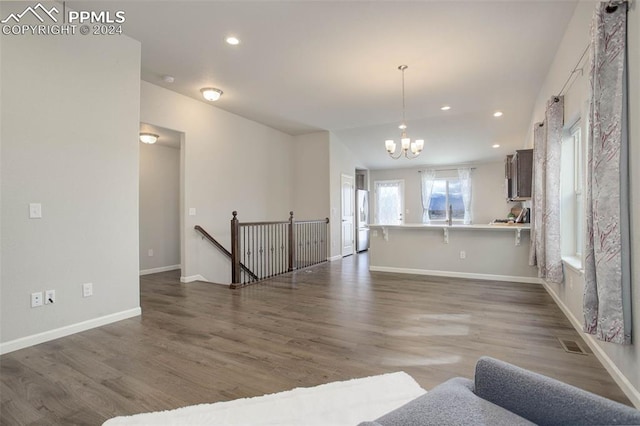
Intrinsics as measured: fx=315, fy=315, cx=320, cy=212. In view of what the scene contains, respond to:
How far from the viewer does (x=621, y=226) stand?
183 centimetres

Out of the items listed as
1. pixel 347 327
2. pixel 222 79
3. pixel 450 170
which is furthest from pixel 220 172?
pixel 450 170

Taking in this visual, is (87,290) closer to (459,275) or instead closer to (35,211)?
(35,211)

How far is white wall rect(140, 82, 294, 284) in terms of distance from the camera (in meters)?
4.99

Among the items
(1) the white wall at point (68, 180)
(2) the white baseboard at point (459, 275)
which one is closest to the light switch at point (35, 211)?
(1) the white wall at point (68, 180)

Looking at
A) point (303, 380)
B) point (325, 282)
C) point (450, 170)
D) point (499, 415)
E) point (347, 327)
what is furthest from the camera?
point (450, 170)

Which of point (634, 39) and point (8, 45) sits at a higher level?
point (8, 45)

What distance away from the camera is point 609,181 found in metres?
1.87

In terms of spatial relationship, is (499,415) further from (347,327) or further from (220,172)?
(220,172)

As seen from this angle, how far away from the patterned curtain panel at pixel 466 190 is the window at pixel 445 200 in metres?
0.10

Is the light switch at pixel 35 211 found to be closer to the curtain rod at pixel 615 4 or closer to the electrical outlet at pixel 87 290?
the electrical outlet at pixel 87 290

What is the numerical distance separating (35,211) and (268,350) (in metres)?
2.34

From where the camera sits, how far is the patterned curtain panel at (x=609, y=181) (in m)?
1.83

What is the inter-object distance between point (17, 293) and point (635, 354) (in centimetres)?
441

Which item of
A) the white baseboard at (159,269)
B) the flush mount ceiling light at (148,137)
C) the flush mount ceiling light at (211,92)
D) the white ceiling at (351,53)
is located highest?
the white ceiling at (351,53)
